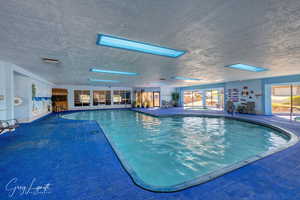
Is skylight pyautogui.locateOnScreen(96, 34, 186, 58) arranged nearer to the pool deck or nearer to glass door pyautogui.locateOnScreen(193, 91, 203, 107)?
the pool deck

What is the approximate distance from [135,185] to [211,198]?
939 mm

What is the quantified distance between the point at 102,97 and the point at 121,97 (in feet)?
6.57

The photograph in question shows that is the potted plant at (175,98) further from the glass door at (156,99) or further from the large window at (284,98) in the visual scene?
the large window at (284,98)

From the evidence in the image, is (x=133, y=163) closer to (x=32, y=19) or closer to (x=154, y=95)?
(x=32, y=19)

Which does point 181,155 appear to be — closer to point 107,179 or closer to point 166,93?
point 107,179

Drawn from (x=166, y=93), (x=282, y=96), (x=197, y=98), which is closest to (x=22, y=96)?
(x=166, y=93)

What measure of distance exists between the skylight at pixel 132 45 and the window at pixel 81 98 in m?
11.2

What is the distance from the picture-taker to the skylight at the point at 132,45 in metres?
2.70

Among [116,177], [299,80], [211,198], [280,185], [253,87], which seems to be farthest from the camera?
[253,87]

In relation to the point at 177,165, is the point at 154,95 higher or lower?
higher

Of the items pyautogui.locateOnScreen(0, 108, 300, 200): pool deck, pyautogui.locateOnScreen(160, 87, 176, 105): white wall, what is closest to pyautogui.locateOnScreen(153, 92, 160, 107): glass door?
pyautogui.locateOnScreen(160, 87, 176, 105): white wall

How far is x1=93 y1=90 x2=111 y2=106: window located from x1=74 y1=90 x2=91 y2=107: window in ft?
2.09

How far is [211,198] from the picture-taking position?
1.49 metres

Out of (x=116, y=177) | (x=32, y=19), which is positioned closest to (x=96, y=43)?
(x=32, y=19)
